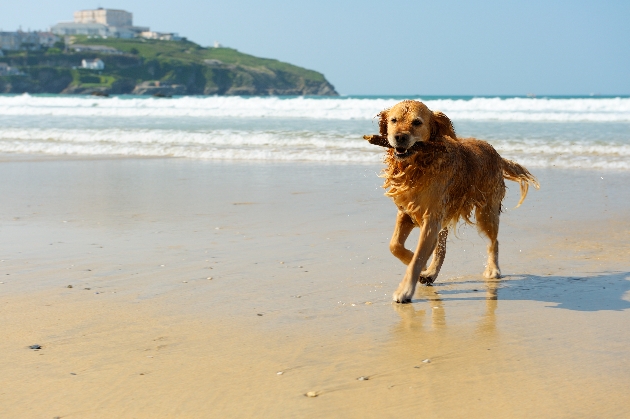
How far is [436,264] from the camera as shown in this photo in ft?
17.1

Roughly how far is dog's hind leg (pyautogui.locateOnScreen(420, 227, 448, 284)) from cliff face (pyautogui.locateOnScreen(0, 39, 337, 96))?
106 metres

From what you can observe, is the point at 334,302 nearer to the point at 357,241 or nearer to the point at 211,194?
the point at 357,241

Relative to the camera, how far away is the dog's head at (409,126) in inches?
174

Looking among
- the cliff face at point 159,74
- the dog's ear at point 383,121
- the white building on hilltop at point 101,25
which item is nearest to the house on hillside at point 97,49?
the cliff face at point 159,74

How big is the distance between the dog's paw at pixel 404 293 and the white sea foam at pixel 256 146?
8.04 m

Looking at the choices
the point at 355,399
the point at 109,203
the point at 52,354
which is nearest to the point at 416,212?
the point at 355,399

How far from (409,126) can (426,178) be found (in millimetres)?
409

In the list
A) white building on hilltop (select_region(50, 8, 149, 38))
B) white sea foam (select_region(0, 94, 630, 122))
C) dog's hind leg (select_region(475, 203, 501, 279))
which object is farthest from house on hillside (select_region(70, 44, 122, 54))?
dog's hind leg (select_region(475, 203, 501, 279))

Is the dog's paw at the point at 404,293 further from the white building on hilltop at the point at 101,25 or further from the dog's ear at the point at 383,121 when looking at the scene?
the white building on hilltop at the point at 101,25

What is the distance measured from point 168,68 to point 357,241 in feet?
395

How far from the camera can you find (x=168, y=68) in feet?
400

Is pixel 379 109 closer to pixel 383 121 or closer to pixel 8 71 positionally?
pixel 383 121

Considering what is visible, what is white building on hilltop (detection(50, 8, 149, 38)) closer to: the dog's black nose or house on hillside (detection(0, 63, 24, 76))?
house on hillside (detection(0, 63, 24, 76))

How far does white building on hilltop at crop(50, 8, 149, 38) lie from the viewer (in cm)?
17550
